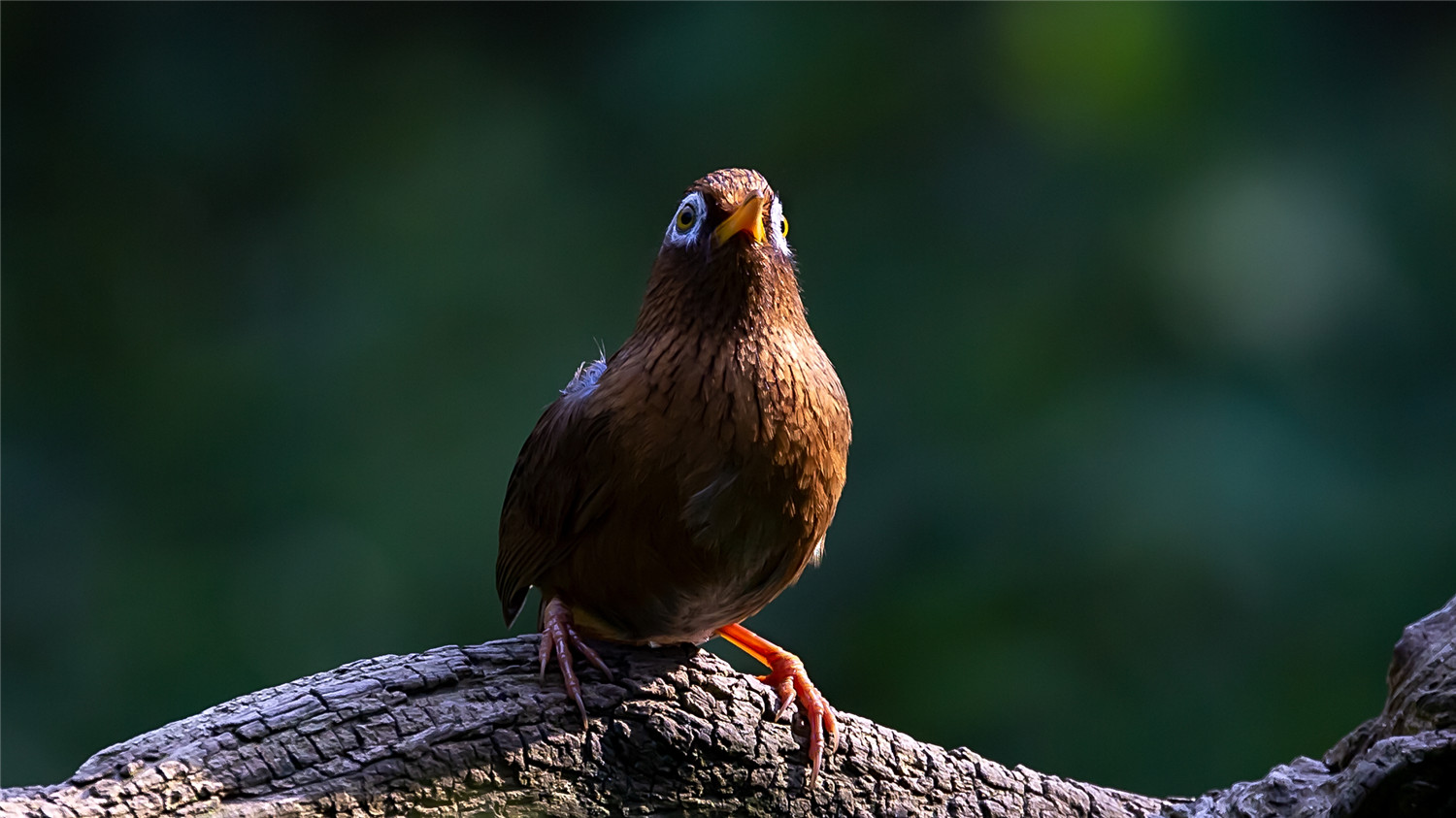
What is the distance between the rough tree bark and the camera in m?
2.36

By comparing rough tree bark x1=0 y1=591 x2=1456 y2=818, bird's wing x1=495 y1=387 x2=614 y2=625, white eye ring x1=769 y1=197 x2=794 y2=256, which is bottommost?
rough tree bark x1=0 y1=591 x2=1456 y2=818

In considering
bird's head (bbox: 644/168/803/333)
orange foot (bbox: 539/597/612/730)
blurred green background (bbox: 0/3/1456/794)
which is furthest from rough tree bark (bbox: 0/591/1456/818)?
blurred green background (bbox: 0/3/1456/794)

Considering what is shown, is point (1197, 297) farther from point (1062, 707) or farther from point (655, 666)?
point (655, 666)

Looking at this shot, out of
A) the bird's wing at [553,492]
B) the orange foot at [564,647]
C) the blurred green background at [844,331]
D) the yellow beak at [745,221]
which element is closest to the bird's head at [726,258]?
the yellow beak at [745,221]

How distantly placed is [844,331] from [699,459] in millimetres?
3671

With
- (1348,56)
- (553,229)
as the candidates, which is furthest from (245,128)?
(1348,56)

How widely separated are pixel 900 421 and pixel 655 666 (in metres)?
3.56

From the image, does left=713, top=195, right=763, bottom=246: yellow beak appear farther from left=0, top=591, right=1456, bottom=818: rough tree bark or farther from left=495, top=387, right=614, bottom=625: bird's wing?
left=0, top=591, right=1456, bottom=818: rough tree bark

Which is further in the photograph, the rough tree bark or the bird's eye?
the bird's eye

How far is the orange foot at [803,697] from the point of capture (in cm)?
274

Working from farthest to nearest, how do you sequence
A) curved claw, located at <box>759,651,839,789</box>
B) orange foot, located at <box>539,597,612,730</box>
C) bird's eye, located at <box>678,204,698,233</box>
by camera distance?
bird's eye, located at <box>678,204,698,233</box>, curved claw, located at <box>759,651,839,789</box>, orange foot, located at <box>539,597,612,730</box>

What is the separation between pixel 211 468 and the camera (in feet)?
20.7

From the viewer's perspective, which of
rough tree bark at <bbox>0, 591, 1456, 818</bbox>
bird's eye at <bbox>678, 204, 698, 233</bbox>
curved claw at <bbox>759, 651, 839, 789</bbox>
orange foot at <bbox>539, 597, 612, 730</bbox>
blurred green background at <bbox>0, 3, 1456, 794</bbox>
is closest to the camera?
rough tree bark at <bbox>0, 591, 1456, 818</bbox>

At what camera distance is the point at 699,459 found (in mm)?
2650
